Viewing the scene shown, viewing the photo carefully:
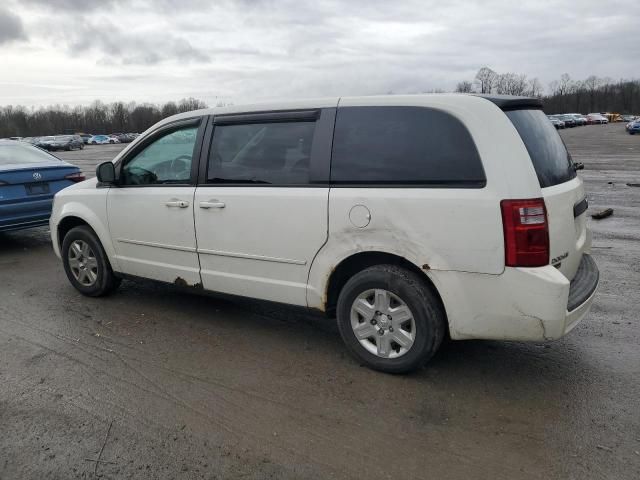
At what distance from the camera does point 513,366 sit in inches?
151

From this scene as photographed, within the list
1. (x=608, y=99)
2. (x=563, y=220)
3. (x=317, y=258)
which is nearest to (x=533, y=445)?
(x=563, y=220)

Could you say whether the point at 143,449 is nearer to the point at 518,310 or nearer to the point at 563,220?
the point at 518,310

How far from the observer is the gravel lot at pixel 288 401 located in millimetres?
2824

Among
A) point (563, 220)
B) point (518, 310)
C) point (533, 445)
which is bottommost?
point (533, 445)

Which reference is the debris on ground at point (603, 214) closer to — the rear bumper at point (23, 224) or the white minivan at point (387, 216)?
the white minivan at point (387, 216)

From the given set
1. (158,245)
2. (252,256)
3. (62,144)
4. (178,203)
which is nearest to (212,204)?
(178,203)

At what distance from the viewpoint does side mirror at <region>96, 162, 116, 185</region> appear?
4969 mm

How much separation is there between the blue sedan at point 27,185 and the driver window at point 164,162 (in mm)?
3257

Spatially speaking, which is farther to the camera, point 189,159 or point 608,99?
point 608,99

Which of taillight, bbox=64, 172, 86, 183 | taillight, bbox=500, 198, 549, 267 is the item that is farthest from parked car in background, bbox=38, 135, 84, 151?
taillight, bbox=500, 198, 549, 267

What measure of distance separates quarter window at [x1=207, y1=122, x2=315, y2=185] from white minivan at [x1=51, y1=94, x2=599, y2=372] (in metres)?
0.01

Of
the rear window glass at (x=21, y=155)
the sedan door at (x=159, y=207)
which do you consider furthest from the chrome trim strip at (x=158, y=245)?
the rear window glass at (x=21, y=155)

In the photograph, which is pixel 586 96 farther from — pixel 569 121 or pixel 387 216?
pixel 387 216

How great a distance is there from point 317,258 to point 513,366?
62.4 inches
